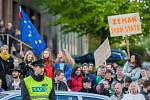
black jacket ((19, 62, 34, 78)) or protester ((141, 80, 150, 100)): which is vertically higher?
black jacket ((19, 62, 34, 78))

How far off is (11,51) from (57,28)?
22442 mm

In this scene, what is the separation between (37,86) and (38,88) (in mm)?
45

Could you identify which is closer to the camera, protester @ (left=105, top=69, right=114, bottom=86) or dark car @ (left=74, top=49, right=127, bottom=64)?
protester @ (left=105, top=69, right=114, bottom=86)

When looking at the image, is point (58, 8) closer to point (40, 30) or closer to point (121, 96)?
point (40, 30)

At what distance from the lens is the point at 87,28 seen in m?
33.8

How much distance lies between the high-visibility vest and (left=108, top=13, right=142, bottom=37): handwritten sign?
27.9ft

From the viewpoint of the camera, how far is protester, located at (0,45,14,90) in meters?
14.7

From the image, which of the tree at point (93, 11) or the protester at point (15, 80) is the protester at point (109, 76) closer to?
the protester at point (15, 80)

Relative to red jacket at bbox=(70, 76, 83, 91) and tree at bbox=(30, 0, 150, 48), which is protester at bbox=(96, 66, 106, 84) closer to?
red jacket at bbox=(70, 76, 83, 91)

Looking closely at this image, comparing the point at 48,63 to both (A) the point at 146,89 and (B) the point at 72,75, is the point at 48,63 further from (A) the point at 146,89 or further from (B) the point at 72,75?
(A) the point at 146,89

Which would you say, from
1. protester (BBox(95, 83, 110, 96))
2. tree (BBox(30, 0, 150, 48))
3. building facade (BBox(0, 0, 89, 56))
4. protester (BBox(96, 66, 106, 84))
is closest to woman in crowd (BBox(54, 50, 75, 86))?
protester (BBox(96, 66, 106, 84))

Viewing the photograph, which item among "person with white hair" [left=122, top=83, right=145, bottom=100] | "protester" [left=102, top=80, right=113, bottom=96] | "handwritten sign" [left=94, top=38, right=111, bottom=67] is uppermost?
"handwritten sign" [left=94, top=38, right=111, bottom=67]

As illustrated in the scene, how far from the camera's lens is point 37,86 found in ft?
34.2

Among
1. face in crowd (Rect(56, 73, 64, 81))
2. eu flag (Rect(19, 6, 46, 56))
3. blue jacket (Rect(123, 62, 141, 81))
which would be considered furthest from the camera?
eu flag (Rect(19, 6, 46, 56))
